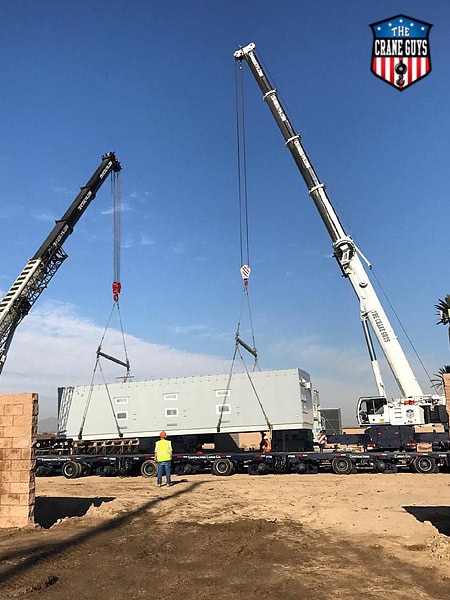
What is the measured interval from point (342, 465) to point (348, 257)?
8.56 m

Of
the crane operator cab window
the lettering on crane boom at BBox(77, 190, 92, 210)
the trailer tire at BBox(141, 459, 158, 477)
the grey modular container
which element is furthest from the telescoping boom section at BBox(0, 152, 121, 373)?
the crane operator cab window

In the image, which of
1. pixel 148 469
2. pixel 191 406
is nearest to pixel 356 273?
pixel 191 406

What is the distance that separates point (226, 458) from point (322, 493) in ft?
21.1

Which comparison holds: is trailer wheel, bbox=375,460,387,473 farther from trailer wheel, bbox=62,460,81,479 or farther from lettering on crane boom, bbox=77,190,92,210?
lettering on crane boom, bbox=77,190,92,210

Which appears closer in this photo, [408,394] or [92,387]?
[408,394]

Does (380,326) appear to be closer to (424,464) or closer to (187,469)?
(424,464)

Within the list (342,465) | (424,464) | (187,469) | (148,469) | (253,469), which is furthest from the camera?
(148,469)

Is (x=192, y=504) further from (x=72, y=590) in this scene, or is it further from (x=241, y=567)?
(x=72, y=590)

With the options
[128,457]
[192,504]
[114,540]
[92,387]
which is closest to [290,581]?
[114,540]

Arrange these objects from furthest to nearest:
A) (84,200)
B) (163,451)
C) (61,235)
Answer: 1. (84,200)
2. (61,235)
3. (163,451)

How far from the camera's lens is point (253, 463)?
21094 mm

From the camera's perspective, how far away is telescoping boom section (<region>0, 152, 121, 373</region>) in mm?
23719

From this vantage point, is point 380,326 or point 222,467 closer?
point 222,467

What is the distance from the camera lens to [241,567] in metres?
7.56
